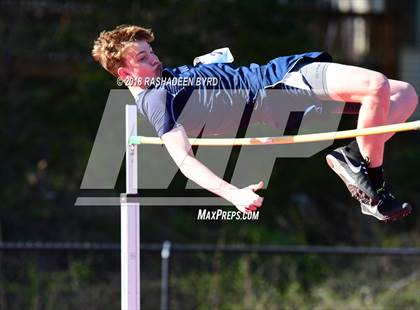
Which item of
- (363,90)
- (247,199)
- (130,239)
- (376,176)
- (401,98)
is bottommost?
(130,239)

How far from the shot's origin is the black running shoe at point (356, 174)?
14.9ft

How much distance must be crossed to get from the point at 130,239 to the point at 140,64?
0.89m

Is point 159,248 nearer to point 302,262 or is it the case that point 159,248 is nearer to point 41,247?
point 41,247

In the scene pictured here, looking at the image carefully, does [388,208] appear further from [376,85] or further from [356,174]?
[376,85]

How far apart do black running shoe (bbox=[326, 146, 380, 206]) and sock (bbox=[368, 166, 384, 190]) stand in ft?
0.08

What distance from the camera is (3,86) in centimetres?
942

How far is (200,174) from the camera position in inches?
169

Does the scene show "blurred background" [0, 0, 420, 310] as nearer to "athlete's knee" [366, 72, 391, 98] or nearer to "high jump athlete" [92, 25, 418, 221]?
"high jump athlete" [92, 25, 418, 221]

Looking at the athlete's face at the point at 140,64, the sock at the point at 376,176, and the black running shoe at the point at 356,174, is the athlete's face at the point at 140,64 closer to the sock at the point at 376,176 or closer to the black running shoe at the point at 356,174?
the black running shoe at the point at 356,174

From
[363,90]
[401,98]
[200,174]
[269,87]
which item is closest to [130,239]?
[200,174]

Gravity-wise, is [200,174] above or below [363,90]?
below

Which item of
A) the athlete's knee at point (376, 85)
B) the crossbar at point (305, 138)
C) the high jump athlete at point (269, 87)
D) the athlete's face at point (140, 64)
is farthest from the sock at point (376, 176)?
the athlete's face at point (140, 64)

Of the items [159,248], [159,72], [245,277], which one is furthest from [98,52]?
[245,277]

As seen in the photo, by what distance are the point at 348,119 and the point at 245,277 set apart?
2.45m
